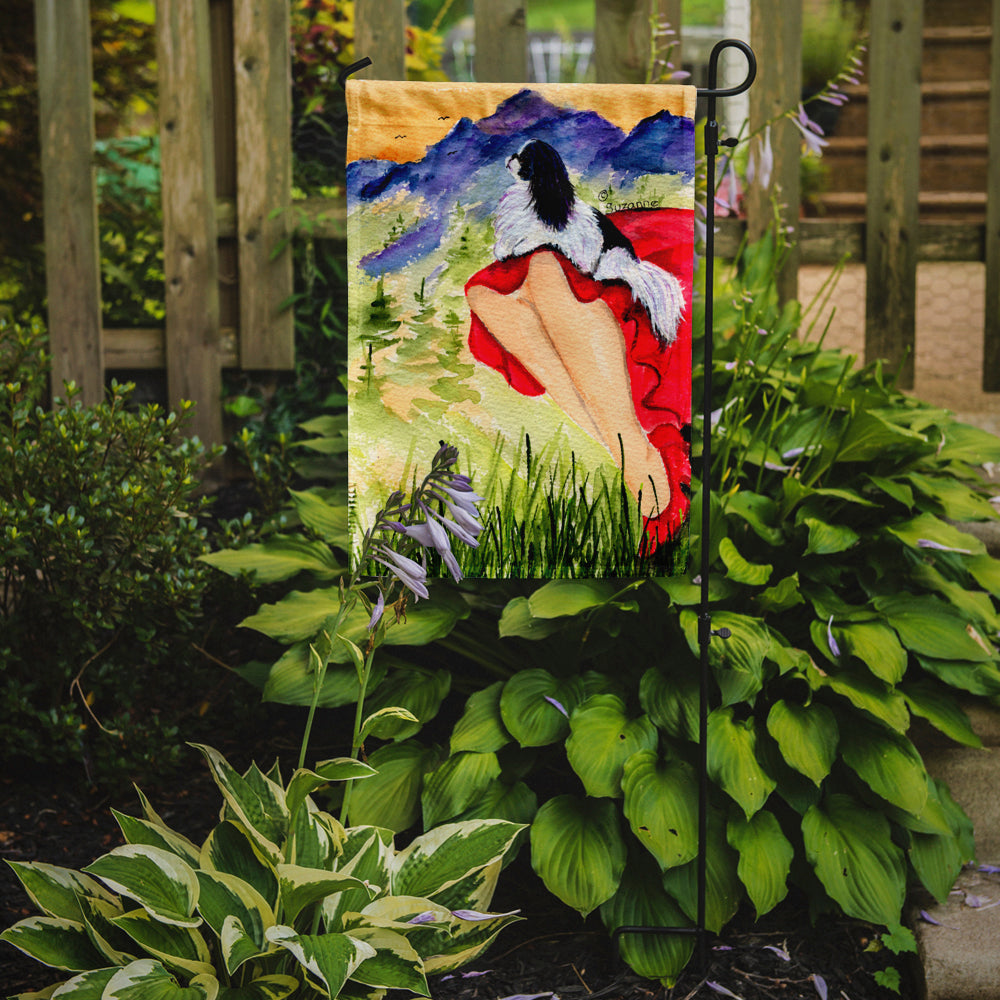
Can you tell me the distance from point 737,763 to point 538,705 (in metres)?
0.39

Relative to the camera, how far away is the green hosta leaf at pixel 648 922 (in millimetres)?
1825

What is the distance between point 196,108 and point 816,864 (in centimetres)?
277

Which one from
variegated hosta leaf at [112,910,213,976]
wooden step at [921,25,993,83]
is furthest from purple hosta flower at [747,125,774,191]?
wooden step at [921,25,993,83]

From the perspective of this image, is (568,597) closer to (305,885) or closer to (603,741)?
(603,741)

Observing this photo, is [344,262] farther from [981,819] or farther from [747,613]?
[981,819]

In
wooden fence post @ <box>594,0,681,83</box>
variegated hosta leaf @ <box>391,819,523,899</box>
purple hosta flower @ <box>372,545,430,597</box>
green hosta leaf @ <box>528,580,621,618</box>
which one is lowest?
variegated hosta leaf @ <box>391,819,523,899</box>

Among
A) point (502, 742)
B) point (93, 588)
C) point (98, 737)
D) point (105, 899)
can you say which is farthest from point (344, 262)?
point (105, 899)

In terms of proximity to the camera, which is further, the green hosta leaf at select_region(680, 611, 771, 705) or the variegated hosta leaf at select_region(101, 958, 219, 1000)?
the green hosta leaf at select_region(680, 611, 771, 705)

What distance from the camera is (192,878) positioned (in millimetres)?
1499

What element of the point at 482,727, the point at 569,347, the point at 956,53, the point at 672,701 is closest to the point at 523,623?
the point at 482,727

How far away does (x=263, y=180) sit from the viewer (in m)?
3.21

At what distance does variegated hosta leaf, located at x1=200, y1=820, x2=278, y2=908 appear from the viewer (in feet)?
5.32

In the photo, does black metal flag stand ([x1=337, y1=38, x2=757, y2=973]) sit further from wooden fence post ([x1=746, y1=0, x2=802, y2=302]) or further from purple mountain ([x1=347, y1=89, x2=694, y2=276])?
wooden fence post ([x1=746, y1=0, x2=802, y2=302])

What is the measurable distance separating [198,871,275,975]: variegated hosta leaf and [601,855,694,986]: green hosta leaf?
65cm
